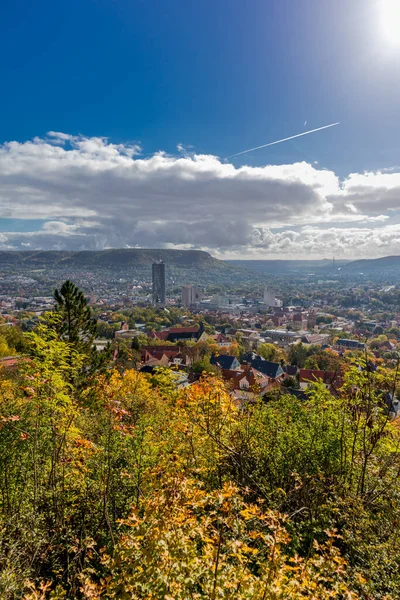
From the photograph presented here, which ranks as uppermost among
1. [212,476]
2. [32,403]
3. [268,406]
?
[32,403]

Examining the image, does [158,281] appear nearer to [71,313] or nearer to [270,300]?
[270,300]

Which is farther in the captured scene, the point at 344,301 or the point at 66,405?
the point at 344,301

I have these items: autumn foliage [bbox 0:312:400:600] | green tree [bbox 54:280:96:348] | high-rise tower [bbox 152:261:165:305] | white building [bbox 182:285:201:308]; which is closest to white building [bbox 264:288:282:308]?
white building [bbox 182:285:201:308]

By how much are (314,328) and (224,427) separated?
315 ft

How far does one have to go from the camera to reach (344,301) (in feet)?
500

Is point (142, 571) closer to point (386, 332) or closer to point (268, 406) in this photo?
point (268, 406)

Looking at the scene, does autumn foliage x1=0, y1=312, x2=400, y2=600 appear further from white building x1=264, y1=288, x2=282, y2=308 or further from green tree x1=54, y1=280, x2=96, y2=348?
white building x1=264, y1=288, x2=282, y2=308

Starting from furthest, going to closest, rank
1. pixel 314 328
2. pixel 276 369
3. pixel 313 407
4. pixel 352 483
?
pixel 314 328 < pixel 276 369 < pixel 313 407 < pixel 352 483

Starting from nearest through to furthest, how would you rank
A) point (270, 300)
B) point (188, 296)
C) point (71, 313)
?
point (71, 313) < point (188, 296) < point (270, 300)

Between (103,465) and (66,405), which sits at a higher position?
(66,405)

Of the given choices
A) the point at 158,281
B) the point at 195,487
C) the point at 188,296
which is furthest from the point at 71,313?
the point at 158,281

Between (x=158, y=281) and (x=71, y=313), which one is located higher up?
(x=71, y=313)

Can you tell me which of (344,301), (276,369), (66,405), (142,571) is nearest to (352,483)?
(142,571)

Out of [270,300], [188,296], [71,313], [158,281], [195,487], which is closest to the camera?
[195,487]
